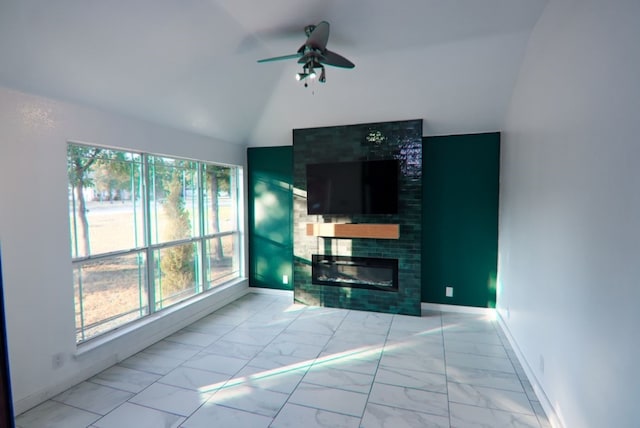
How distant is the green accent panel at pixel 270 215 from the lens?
5.25 metres

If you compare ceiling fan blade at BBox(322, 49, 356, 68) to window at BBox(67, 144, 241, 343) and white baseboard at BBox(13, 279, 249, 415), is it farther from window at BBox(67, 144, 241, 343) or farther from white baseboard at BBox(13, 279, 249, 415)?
white baseboard at BBox(13, 279, 249, 415)

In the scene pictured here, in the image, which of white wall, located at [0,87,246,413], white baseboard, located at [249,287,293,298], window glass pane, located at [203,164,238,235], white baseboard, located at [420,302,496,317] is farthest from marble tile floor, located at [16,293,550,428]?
window glass pane, located at [203,164,238,235]

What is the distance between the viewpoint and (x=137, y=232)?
12.0 feet

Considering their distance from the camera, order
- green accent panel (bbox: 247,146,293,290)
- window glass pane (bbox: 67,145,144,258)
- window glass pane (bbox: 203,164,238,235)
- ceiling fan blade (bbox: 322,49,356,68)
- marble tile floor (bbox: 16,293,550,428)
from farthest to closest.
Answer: green accent panel (bbox: 247,146,293,290) < window glass pane (bbox: 203,164,238,235) < window glass pane (bbox: 67,145,144,258) < ceiling fan blade (bbox: 322,49,356,68) < marble tile floor (bbox: 16,293,550,428)

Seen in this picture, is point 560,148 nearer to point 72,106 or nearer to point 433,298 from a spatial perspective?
point 433,298

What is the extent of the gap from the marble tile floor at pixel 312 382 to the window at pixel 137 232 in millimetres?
590

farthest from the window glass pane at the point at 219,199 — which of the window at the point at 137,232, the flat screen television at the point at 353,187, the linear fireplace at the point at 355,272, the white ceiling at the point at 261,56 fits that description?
the linear fireplace at the point at 355,272

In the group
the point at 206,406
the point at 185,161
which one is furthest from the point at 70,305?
the point at 185,161

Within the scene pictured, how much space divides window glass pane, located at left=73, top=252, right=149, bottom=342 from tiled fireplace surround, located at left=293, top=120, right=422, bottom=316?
7.03 ft

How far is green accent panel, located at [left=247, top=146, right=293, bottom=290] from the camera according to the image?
5.25 metres

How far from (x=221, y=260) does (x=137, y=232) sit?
167cm

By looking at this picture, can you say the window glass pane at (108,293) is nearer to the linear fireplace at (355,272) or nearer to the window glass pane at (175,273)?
the window glass pane at (175,273)

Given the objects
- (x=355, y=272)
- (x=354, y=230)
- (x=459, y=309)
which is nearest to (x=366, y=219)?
(x=354, y=230)

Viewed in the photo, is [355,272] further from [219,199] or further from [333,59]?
[333,59]
